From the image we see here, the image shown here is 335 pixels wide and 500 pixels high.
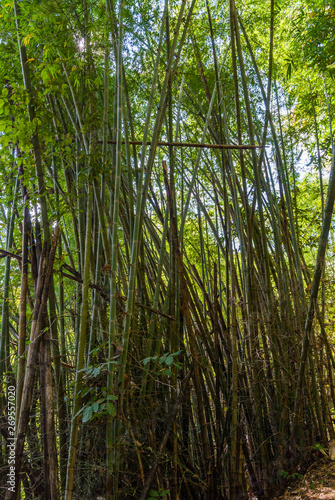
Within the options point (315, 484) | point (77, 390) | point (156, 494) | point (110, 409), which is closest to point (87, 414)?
point (110, 409)

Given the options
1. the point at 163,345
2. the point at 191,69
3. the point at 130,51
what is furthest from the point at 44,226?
the point at 191,69

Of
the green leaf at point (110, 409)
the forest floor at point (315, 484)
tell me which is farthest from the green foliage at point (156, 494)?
the forest floor at point (315, 484)

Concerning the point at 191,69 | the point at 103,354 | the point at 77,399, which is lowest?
the point at 77,399

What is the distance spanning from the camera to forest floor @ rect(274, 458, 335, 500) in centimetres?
211

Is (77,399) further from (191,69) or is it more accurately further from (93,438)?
(191,69)

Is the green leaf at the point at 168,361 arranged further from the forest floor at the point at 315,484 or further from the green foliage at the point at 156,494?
the forest floor at the point at 315,484

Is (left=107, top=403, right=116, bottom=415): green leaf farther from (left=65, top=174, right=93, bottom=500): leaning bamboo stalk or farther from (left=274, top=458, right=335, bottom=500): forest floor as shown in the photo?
(left=274, top=458, right=335, bottom=500): forest floor

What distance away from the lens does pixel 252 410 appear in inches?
96.8

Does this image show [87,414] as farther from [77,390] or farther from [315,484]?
[315,484]

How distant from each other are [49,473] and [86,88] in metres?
1.96

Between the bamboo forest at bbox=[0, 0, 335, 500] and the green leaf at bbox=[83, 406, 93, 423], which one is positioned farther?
the bamboo forest at bbox=[0, 0, 335, 500]

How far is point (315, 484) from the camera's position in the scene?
2.25m

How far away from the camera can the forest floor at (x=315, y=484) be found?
2111 millimetres

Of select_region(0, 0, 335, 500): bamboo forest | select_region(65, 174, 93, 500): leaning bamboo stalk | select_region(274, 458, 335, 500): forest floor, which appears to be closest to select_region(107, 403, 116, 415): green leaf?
select_region(0, 0, 335, 500): bamboo forest
